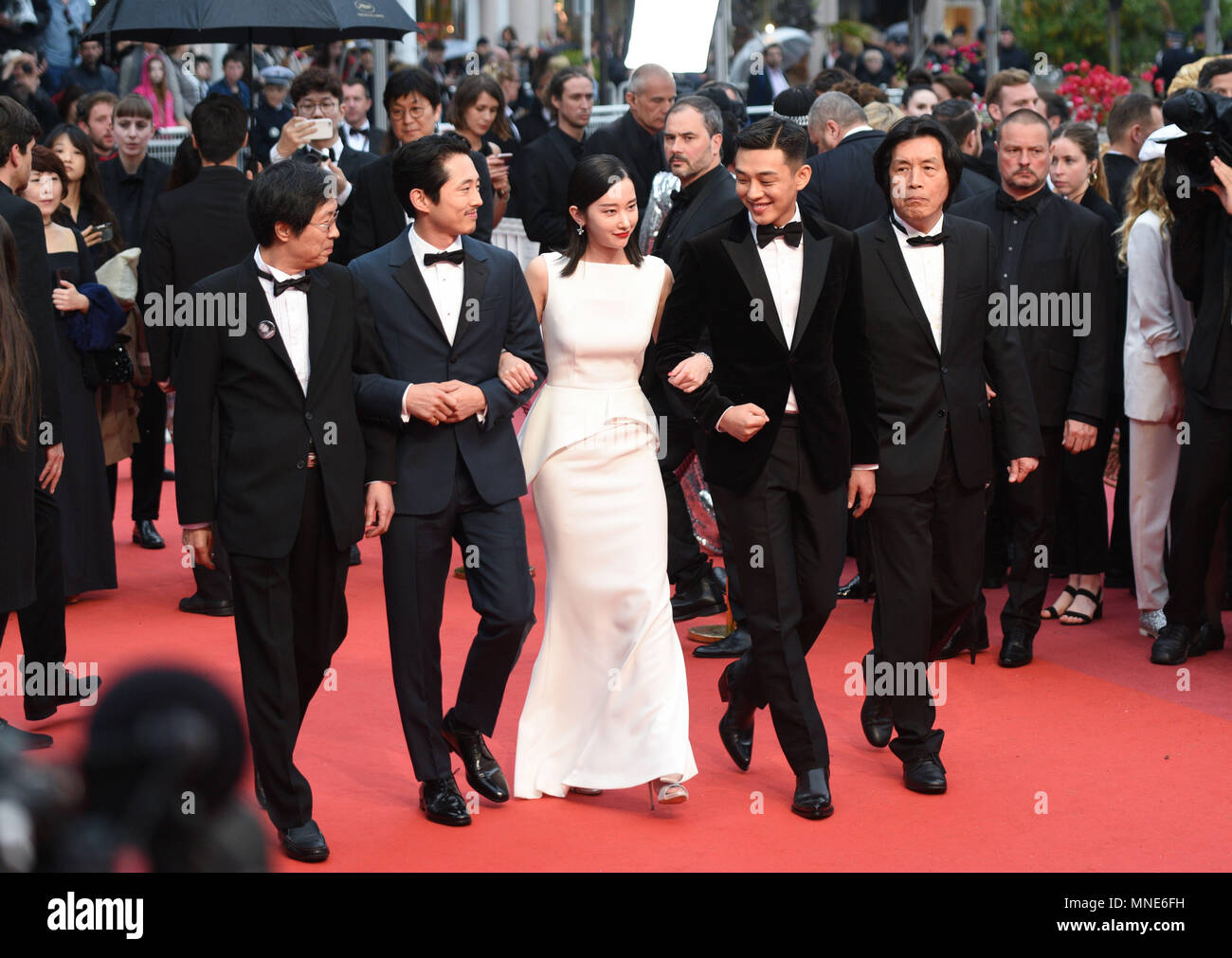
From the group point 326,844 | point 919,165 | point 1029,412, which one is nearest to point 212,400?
point 326,844

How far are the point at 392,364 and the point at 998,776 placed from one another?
7.77 feet

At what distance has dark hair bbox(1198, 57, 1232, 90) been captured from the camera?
695cm

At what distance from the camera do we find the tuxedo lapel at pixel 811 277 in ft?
15.8

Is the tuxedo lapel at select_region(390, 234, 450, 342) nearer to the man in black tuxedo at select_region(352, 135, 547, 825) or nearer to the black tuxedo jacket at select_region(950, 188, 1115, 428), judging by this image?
the man in black tuxedo at select_region(352, 135, 547, 825)

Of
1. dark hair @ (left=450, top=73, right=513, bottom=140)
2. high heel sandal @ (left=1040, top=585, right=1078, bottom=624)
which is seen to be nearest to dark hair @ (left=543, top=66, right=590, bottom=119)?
dark hair @ (left=450, top=73, right=513, bottom=140)

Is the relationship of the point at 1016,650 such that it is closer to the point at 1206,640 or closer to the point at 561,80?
the point at 1206,640

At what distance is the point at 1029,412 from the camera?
5414mm

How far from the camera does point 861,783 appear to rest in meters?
5.20

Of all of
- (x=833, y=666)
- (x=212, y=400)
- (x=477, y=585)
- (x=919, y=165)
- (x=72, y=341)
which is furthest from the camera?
(x=72, y=341)

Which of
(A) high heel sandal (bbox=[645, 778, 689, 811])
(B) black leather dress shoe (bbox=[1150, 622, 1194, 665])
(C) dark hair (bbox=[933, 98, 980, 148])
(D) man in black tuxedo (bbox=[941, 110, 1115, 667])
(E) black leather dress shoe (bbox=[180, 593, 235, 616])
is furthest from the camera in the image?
(C) dark hair (bbox=[933, 98, 980, 148])

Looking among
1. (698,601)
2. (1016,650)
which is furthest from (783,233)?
(698,601)

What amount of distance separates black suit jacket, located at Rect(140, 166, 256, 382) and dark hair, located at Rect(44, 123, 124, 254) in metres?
0.71

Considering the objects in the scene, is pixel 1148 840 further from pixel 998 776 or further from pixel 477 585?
pixel 477 585

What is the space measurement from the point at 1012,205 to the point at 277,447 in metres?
3.73
